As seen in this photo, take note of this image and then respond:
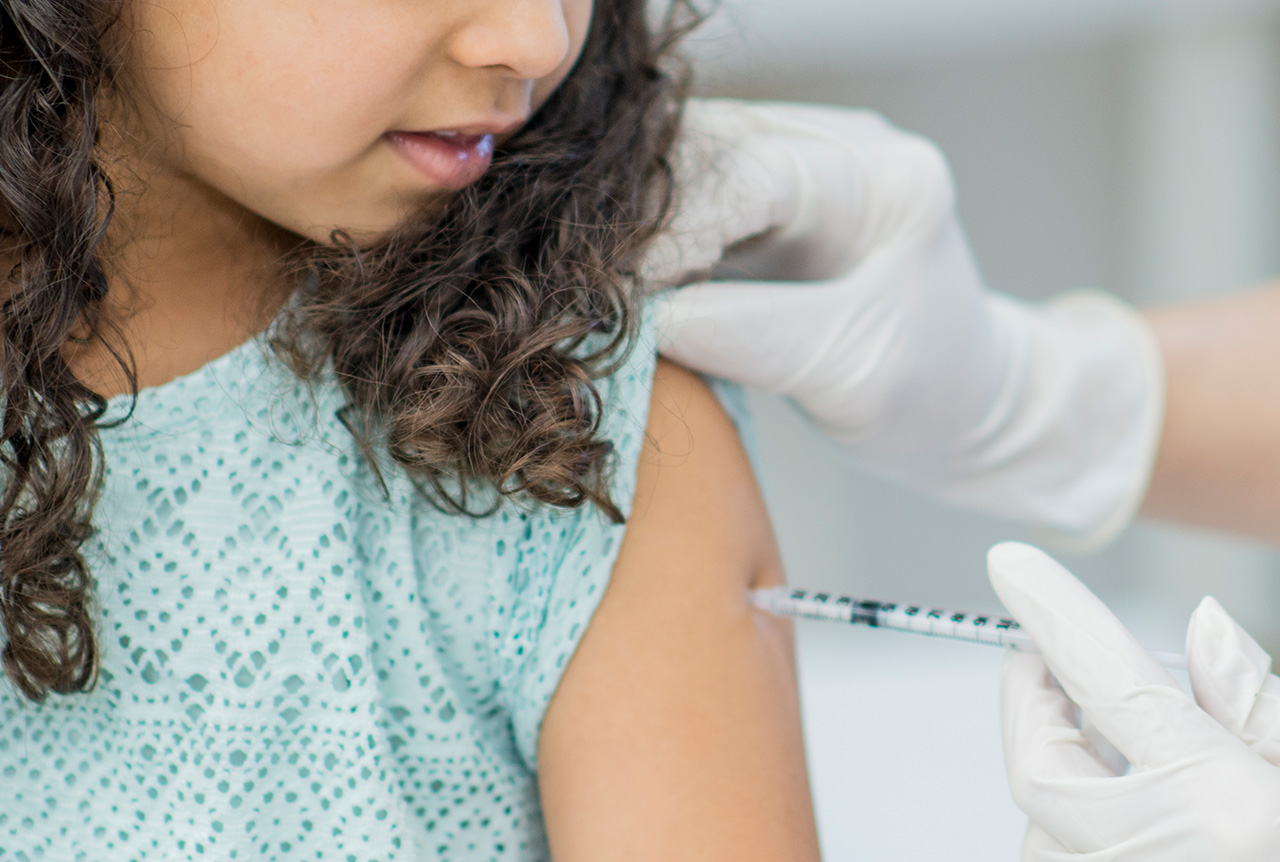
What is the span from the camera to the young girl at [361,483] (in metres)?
0.70

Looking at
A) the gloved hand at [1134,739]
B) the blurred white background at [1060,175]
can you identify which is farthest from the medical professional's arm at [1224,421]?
Result: the blurred white background at [1060,175]

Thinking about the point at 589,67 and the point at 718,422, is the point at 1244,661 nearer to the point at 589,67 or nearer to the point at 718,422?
the point at 718,422

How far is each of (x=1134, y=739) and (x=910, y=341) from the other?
1.57 ft

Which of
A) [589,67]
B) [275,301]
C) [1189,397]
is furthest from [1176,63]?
[275,301]

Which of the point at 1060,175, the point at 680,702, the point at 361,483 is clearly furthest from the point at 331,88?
the point at 1060,175

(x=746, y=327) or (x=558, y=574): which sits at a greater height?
(x=746, y=327)

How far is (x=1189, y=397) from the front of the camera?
1182 millimetres

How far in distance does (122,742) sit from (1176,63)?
115 inches

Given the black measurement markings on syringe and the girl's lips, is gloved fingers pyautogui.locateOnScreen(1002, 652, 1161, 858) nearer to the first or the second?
the black measurement markings on syringe

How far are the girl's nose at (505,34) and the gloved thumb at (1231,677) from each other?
1.80ft

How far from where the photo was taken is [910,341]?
1007 mm

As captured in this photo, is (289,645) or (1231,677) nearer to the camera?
(1231,677)

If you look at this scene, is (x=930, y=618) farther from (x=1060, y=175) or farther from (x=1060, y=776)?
(x=1060, y=175)

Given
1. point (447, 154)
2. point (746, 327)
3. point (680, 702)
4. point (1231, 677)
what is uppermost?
point (447, 154)
